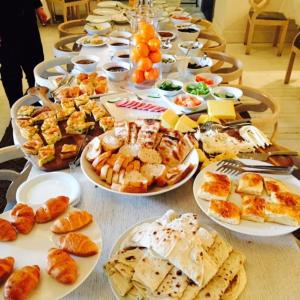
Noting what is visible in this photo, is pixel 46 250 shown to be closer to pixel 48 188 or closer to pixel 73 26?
pixel 48 188

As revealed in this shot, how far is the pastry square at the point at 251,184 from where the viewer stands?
0.97 meters

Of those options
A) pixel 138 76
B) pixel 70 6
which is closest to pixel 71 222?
pixel 138 76

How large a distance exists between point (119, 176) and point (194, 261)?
0.40 metres

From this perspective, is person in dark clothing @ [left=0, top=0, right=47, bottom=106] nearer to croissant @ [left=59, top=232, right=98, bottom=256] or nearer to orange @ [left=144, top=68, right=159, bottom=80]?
orange @ [left=144, top=68, right=159, bottom=80]

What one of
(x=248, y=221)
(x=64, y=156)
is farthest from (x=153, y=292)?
(x=64, y=156)

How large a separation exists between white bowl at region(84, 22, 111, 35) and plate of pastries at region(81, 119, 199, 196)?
1.41 m

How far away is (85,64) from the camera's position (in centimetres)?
184

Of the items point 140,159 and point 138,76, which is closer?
Answer: point 140,159

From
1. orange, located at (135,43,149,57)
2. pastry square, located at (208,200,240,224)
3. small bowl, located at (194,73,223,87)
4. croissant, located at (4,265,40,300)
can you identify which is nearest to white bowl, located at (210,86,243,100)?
small bowl, located at (194,73,223,87)

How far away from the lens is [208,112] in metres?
1.41

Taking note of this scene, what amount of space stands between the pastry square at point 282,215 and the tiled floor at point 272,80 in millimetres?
1927

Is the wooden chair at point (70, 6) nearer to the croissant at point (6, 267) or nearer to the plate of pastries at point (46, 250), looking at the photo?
the plate of pastries at point (46, 250)

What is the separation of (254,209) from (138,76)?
3.36 ft

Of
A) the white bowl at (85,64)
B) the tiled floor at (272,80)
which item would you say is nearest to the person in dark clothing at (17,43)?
the tiled floor at (272,80)
